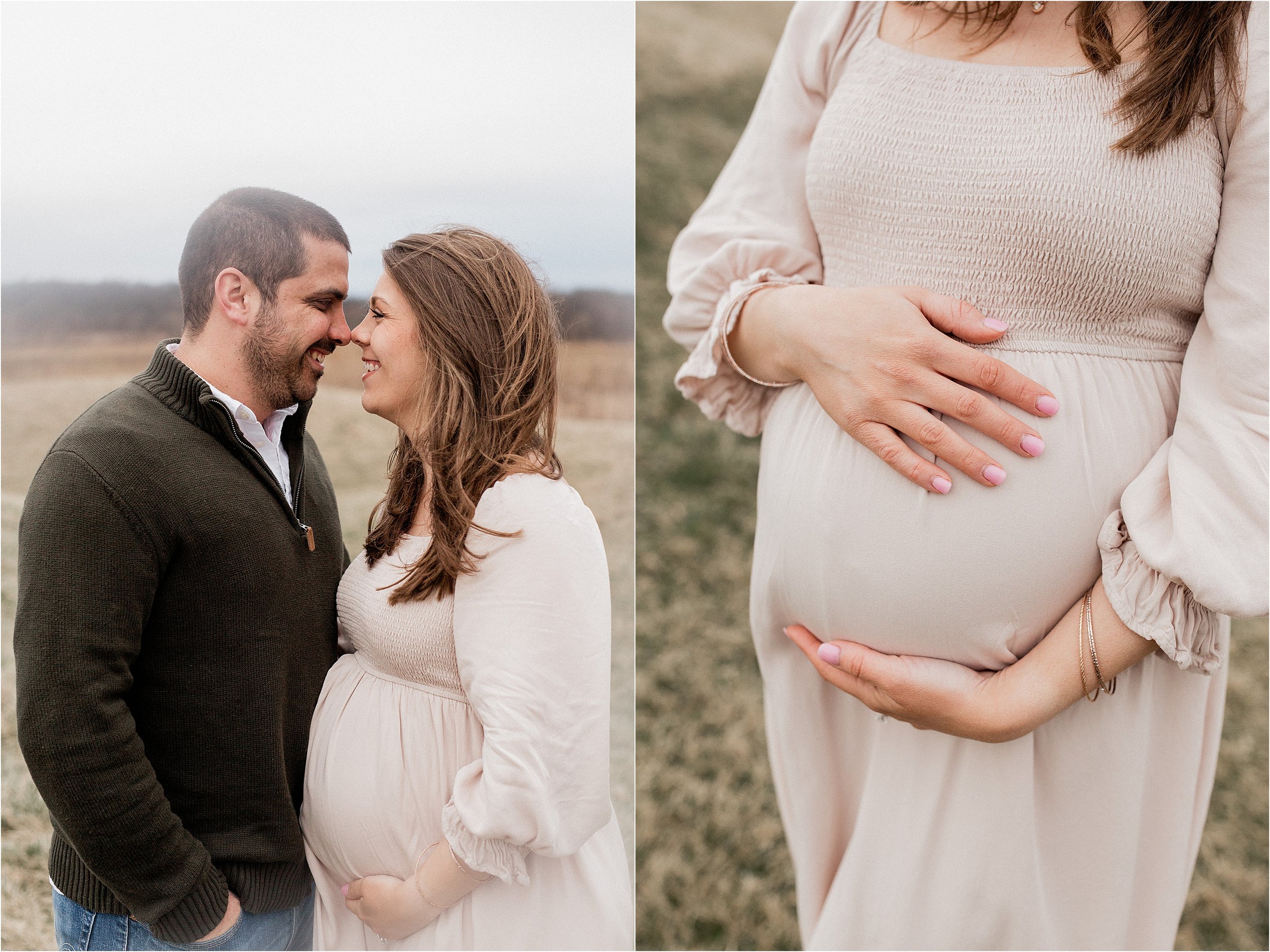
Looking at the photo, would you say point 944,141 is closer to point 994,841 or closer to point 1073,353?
point 1073,353

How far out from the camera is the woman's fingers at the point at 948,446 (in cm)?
130

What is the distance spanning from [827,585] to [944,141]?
63cm

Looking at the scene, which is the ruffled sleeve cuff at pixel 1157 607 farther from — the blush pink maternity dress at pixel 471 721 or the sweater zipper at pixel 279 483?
the sweater zipper at pixel 279 483

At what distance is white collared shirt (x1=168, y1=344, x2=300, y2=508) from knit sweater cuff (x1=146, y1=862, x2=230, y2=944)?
0.44 meters

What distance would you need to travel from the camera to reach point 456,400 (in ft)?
3.85

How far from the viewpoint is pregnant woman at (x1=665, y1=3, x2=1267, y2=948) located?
4.10 feet

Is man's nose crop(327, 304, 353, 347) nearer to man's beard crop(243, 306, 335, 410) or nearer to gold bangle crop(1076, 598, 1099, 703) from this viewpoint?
man's beard crop(243, 306, 335, 410)

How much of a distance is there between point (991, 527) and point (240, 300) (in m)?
0.96

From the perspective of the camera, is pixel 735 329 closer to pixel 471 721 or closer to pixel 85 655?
pixel 471 721

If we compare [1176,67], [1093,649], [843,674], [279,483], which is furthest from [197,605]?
Answer: [1176,67]

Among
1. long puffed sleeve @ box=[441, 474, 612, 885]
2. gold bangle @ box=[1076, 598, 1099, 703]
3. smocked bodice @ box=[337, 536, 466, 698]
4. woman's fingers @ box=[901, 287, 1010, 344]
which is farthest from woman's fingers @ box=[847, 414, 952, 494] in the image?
smocked bodice @ box=[337, 536, 466, 698]

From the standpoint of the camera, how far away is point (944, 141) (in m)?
1.34

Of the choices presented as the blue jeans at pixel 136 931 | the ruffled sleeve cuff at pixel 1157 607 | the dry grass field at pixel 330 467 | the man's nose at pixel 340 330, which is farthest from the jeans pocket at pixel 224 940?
the ruffled sleeve cuff at pixel 1157 607

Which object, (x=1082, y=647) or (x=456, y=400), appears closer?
(x=456, y=400)
